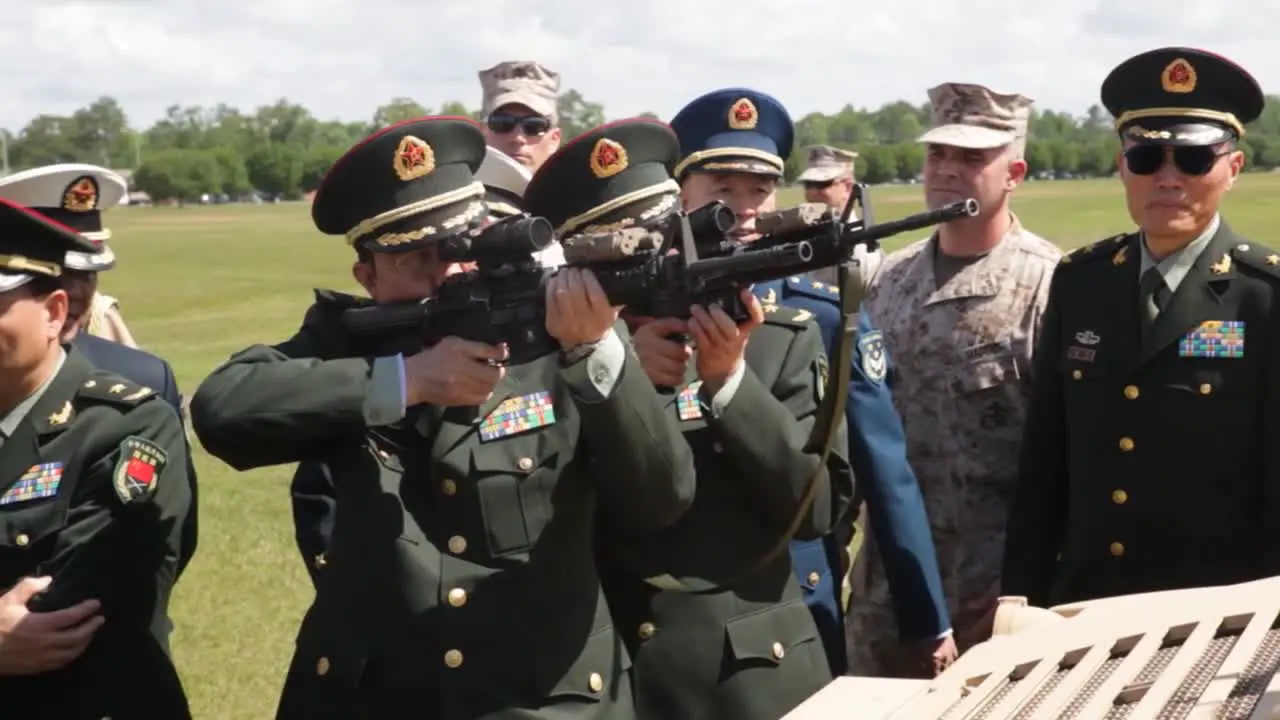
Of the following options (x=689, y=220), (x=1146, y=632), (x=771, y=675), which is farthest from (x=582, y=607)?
(x=1146, y=632)

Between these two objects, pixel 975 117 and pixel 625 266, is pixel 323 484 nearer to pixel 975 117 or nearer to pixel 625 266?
pixel 625 266

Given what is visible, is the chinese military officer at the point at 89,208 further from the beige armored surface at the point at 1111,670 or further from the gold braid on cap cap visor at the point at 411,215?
the beige armored surface at the point at 1111,670

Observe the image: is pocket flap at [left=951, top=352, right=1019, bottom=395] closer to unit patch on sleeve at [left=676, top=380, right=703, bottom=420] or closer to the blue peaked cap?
the blue peaked cap

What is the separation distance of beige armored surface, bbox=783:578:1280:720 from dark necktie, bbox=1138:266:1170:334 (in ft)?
4.34

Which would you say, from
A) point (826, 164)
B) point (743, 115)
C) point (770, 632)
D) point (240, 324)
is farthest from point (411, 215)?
point (240, 324)

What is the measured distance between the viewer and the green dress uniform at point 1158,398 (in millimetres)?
3865

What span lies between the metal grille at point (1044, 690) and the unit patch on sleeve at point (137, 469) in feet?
6.63

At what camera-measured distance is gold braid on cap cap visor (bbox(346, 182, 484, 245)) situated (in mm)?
3078

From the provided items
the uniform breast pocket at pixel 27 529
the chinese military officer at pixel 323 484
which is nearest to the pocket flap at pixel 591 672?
the chinese military officer at pixel 323 484

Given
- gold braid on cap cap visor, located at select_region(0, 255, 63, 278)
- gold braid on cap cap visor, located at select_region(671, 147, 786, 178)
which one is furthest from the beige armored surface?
gold braid on cap cap visor, located at select_region(0, 255, 63, 278)

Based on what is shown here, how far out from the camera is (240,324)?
25.3 meters

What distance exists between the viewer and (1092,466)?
4.08m

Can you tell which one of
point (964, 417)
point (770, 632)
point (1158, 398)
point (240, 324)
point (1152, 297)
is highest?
point (1152, 297)

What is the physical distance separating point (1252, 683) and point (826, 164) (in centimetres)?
780
